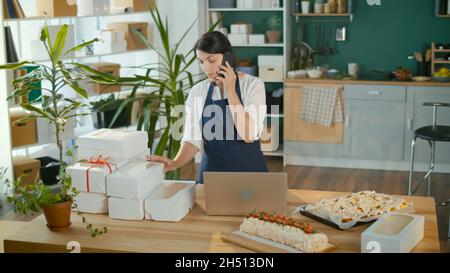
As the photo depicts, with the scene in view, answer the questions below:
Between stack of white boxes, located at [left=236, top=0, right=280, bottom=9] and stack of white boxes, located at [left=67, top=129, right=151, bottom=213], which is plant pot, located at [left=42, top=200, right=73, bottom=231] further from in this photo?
A: stack of white boxes, located at [left=236, top=0, right=280, bottom=9]

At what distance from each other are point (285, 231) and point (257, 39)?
469 centimetres

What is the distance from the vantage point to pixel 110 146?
3.33 meters

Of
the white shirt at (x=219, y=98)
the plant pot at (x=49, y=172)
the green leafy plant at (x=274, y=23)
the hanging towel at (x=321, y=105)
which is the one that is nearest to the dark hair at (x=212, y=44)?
the white shirt at (x=219, y=98)

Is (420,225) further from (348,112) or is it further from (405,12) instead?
(405,12)

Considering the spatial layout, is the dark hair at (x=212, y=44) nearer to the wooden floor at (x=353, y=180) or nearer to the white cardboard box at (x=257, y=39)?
the wooden floor at (x=353, y=180)

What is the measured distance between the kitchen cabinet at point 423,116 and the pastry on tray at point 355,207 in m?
3.63

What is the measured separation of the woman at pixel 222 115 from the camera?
3.67 metres

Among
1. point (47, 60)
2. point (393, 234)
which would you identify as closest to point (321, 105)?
point (47, 60)

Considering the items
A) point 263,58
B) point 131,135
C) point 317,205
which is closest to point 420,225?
point 317,205

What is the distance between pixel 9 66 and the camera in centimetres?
398

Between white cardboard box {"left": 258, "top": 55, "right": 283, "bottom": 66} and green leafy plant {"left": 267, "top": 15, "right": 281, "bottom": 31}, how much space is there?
381 mm

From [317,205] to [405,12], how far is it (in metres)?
4.48

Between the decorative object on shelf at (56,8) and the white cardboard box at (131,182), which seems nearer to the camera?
the white cardboard box at (131,182)

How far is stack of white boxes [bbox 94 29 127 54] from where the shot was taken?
266 inches
